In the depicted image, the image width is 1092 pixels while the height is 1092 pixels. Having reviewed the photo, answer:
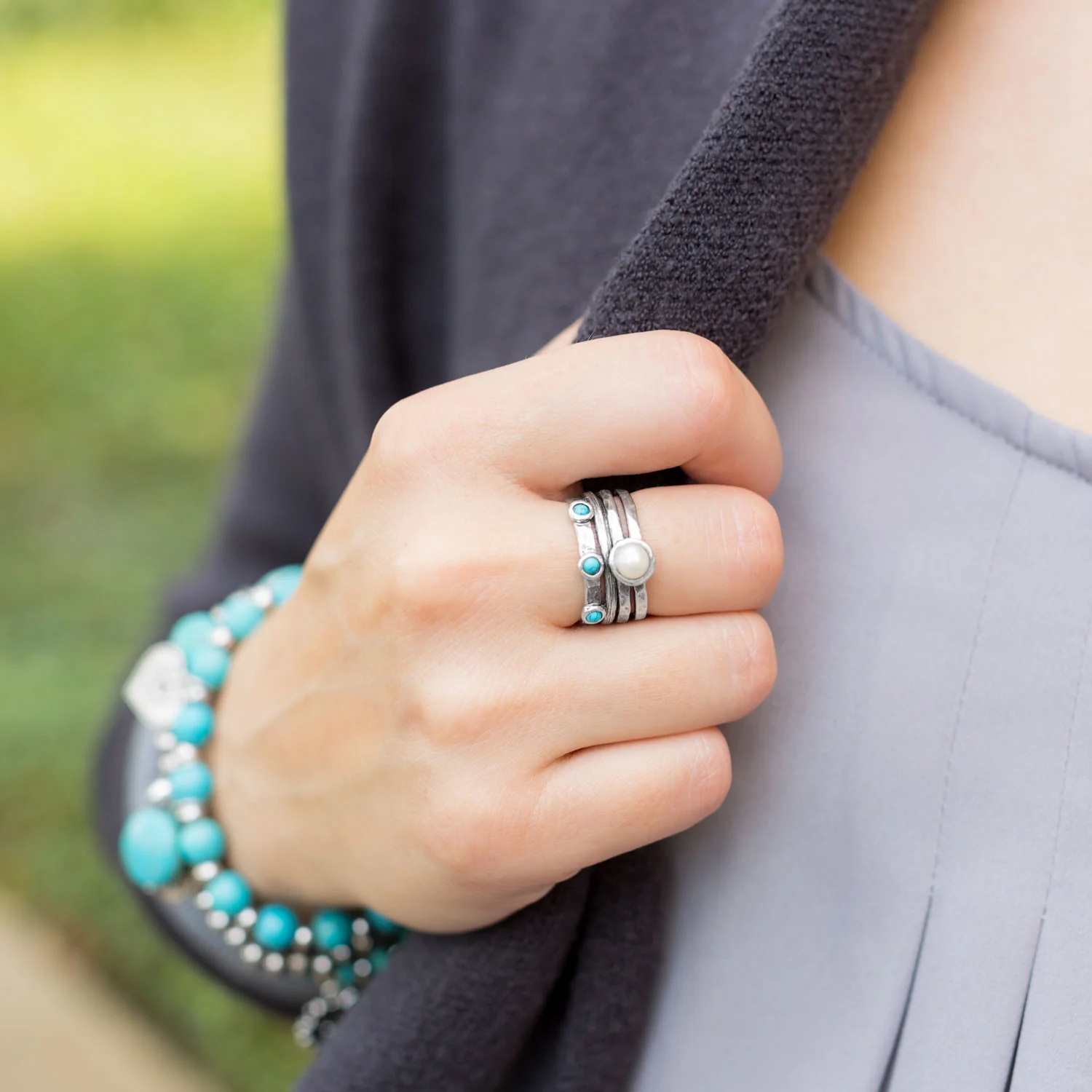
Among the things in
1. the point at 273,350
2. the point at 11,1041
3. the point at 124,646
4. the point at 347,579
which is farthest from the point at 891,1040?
the point at 124,646

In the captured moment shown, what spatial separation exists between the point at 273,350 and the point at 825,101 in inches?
24.7

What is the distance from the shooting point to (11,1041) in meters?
1.69

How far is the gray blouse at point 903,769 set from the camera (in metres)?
0.52

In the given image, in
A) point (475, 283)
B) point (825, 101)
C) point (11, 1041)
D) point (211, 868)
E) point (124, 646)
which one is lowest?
point (11, 1041)

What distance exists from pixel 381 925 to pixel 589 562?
381 millimetres

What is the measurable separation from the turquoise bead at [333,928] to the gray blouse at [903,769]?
24cm

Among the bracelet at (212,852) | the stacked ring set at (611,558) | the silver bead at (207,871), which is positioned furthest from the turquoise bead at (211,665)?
the stacked ring set at (611,558)

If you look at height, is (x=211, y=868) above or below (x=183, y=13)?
below

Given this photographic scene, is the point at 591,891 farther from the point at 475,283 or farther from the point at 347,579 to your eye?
the point at 475,283

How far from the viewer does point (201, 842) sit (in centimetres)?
73

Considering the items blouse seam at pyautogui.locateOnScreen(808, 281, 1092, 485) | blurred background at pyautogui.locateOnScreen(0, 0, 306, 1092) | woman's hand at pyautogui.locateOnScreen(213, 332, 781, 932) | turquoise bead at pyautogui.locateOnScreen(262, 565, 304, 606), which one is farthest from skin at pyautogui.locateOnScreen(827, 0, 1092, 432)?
blurred background at pyautogui.locateOnScreen(0, 0, 306, 1092)

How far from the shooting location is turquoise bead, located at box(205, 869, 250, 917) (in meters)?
0.74

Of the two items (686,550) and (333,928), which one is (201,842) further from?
(686,550)

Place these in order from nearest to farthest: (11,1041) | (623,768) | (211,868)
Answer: (623,768), (211,868), (11,1041)
